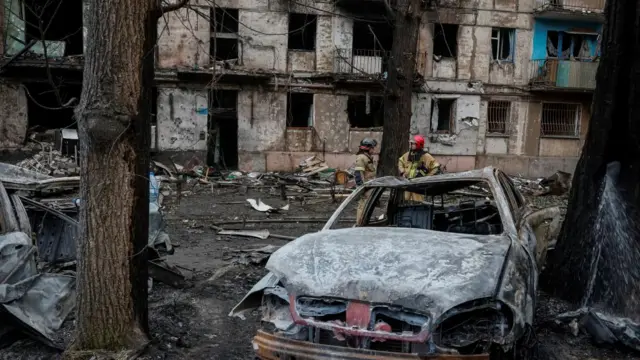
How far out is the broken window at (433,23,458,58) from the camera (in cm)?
2291

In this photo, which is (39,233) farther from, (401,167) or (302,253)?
(401,167)

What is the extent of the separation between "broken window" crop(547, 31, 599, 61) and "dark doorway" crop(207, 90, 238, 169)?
47.8ft

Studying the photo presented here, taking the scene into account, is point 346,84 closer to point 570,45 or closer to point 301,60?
point 301,60

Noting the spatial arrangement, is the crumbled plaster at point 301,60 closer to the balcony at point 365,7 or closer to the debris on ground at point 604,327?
the balcony at point 365,7

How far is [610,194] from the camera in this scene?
211 inches

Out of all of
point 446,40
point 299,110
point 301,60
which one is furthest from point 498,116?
point 301,60

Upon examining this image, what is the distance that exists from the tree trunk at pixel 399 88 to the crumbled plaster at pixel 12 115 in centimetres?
1545

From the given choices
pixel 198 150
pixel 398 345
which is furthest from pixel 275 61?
pixel 398 345

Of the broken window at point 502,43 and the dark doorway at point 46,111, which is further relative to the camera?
the broken window at point 502,43

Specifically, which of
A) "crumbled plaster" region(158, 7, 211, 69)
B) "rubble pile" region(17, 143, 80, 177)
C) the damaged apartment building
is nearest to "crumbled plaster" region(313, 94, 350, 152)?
the damaged apartment building

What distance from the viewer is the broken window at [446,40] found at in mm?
22906

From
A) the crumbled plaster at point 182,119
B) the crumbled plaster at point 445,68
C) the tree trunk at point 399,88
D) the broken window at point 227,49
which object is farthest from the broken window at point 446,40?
the tree trunk at point 399,88

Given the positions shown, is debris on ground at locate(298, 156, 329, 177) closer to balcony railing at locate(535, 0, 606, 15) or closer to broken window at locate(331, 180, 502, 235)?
balcony railing at locate(535, 0, 606, 15)

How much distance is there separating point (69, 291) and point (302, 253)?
2.58m
